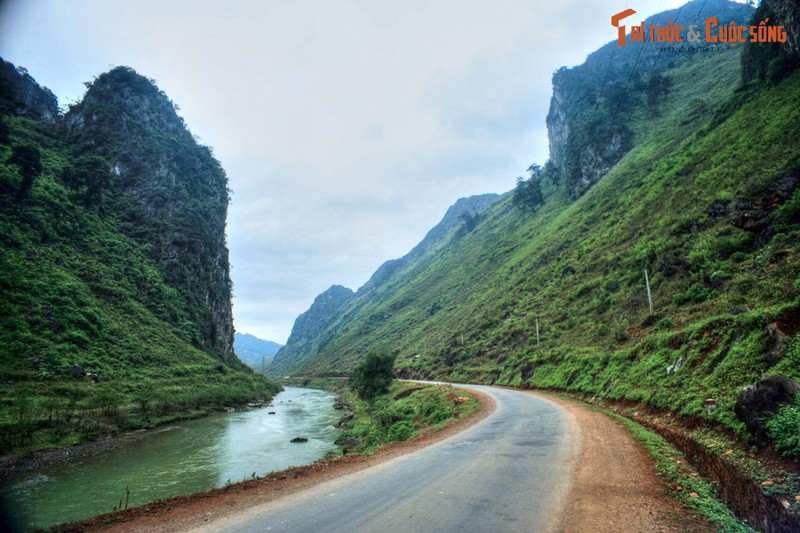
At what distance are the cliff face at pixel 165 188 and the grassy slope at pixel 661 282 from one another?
43542 millimetres

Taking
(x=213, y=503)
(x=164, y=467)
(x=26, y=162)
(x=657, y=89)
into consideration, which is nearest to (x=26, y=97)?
(x=26, y=162)

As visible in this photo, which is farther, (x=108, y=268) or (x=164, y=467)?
(x=108, y=268)

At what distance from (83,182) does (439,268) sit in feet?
327

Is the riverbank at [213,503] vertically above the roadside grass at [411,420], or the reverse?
the riverbank at [213,503]

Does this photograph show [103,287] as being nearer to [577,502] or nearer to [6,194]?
[6,194]

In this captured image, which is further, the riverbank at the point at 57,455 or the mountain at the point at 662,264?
the riverbank at the point at 57,455

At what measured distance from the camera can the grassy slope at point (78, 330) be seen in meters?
25.0

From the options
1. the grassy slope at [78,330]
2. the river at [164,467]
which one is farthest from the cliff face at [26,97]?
the river at [164,467]

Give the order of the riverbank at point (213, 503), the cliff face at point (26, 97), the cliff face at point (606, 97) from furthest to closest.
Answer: the cliff face at point (606, 97), the cliff face at point (26, 97), the riverbank at point (213, 503)

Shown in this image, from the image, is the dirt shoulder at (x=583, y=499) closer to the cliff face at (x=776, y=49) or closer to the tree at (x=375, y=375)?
the tree at (x=375, y=375)

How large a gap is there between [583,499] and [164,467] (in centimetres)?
2130

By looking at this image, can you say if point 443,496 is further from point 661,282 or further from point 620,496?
point 661,282

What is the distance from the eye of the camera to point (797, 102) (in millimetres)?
27375

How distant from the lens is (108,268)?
5238 centimetres
